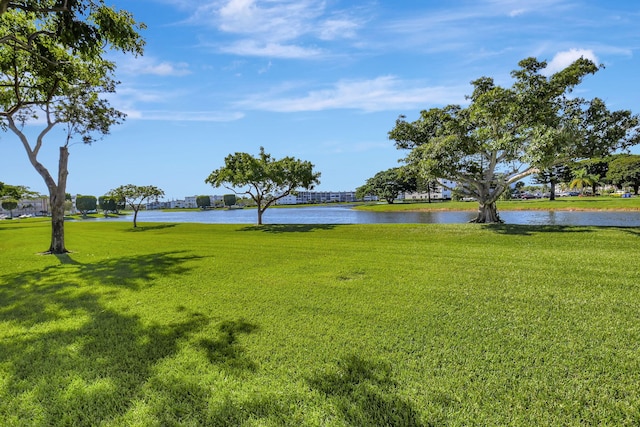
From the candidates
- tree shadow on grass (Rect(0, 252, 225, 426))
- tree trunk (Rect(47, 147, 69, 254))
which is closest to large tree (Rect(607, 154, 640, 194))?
tree shadow on grass (Rect(0, 252, 225, 426))

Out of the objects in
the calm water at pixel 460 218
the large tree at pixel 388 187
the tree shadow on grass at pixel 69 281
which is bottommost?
the calm water at pixel 460 218

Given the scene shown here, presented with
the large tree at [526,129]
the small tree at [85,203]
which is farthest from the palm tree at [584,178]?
the small tree at [85,203]

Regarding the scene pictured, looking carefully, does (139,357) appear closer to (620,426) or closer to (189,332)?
(189,332)

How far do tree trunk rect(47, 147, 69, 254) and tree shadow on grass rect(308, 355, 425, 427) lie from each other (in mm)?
12493

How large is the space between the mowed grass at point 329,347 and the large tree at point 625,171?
70075 mm

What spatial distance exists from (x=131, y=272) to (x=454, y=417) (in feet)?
26.1

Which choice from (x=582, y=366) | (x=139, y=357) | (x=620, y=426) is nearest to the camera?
(x=620, y=426)

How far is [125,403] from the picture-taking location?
274 centimetres

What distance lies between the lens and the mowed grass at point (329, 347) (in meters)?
2.63

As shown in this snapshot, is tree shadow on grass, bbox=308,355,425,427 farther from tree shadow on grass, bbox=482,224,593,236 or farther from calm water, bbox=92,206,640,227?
calm water, bbox=92,206,640,227

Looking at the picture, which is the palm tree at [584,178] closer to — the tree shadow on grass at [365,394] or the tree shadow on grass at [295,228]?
the tree shadow on grass at [295,228]

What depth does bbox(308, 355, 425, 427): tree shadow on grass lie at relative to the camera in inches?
99.1

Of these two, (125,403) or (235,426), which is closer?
(235,426)

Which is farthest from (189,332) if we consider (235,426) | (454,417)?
(454,417)
